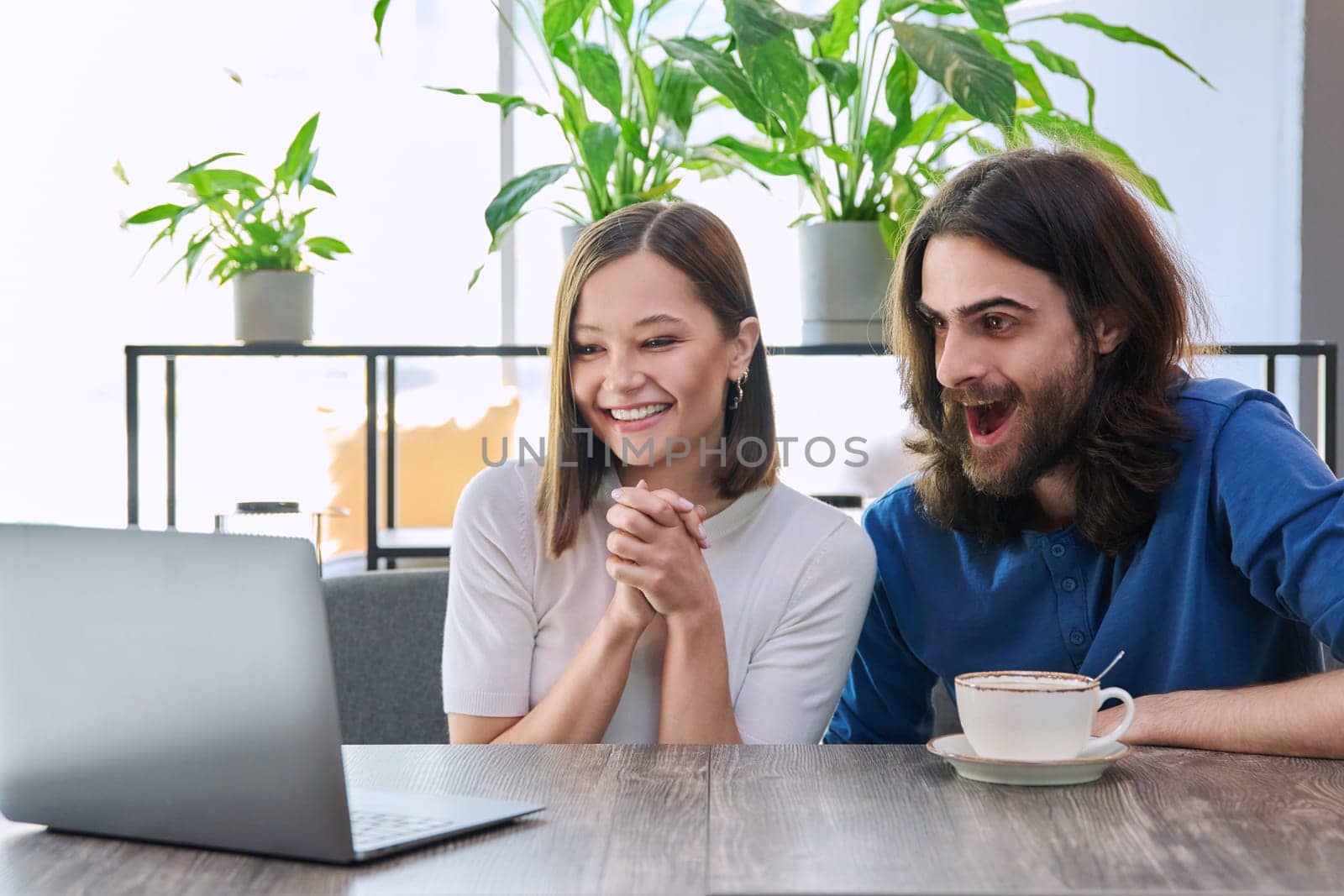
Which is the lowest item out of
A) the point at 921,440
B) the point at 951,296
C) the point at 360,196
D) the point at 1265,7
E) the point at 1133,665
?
the point at 1133,665

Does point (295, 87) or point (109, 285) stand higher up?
point (295, 87)

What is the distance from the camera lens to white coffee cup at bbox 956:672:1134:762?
0.86 meters

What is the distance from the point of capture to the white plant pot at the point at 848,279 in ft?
A: 6.11

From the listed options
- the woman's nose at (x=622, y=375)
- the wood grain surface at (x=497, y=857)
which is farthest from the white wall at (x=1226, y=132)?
the wood grain surface at (x=497, y=857)

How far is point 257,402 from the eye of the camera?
156 inches

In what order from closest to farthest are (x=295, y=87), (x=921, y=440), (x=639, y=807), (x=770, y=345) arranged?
(x=639, y=807), (x=921, y=440), (x=770, y=345), (x=295, y=87)

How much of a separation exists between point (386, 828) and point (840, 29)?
4.86 ft

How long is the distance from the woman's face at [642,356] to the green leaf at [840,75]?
54cm

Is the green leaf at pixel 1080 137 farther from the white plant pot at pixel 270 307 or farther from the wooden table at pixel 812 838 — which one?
the white plant pot at pixel 270 307

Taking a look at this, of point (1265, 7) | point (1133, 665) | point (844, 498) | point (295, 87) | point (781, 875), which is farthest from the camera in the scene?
point (295, 87)

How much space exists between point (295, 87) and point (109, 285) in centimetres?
82

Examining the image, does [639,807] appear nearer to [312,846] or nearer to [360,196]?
[312,846]

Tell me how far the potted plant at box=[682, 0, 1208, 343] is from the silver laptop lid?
1.21m

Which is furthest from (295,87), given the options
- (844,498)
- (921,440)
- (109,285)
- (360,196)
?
(921,440)
